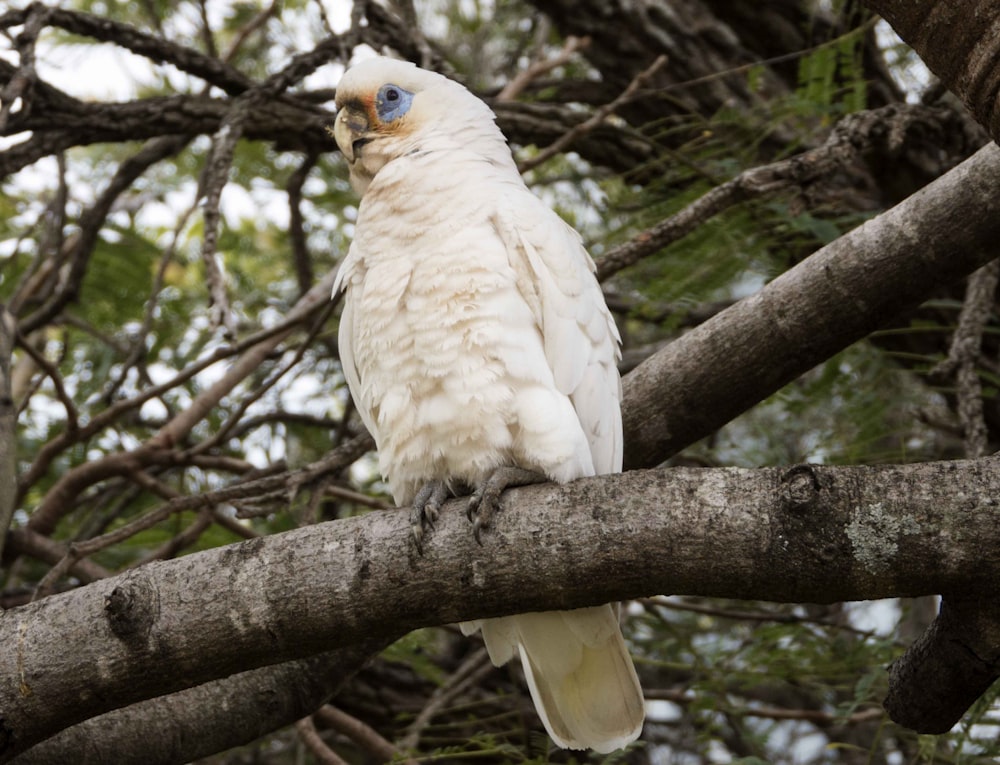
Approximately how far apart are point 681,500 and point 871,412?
1.49 m

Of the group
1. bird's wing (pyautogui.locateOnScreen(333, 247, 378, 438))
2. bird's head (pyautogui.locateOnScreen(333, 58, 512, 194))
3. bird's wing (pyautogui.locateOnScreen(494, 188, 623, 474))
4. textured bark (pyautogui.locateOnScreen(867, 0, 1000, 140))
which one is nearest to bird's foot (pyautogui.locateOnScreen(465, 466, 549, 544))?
bird's wing (pyautogui.locateOnScreen(494, 188, 623, 474))

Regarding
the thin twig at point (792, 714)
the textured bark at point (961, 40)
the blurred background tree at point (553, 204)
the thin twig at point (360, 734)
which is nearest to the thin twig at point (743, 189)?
the blurred background tree at point (553, 204)

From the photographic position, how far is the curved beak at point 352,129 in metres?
2.72

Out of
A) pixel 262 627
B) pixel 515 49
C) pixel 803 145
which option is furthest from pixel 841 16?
pixel 262 627

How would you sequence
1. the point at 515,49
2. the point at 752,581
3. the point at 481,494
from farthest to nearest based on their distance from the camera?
1. the point at 515,49
2. the point at 481,494
3. the point at 752,581

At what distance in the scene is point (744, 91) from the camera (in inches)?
145

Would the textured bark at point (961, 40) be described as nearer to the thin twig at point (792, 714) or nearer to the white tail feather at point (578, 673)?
the white tail feather at point (578, 673)

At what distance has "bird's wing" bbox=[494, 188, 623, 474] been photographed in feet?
7.59

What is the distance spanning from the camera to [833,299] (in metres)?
2.24

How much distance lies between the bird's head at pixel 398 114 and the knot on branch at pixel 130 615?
1.36m

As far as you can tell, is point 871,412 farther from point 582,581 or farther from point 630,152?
point 582,581

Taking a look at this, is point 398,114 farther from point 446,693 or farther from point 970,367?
point 446,693

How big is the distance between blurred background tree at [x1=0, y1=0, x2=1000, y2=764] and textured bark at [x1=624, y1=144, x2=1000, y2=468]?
23 centimetres

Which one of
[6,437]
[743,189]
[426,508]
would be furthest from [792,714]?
[6,437]
